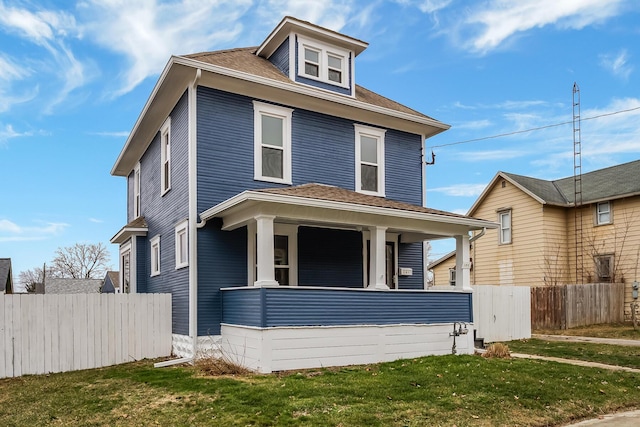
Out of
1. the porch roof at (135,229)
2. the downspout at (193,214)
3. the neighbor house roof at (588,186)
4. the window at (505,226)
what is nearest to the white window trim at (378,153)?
the downspout at (193,214)

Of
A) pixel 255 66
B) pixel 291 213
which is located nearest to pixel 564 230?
pixel 255 66

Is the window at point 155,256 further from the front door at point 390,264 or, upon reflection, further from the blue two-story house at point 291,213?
the front door at point 390,264

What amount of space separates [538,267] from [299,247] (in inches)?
605

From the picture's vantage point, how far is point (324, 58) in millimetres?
15328

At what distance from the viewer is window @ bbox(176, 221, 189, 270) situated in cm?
1280

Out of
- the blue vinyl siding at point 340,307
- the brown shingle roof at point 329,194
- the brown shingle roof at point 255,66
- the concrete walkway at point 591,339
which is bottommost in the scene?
the concrete walkway at point 591,339

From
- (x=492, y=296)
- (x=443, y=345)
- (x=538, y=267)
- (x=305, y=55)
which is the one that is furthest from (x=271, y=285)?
(x=538, y=267)

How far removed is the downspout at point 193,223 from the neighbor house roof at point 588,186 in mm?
17422

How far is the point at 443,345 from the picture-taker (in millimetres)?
12977

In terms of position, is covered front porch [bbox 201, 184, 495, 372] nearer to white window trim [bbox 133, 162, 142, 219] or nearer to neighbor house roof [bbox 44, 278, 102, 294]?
white window trim [bbox 133, 162, 142, 219]

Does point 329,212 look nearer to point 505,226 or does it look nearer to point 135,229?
point 135,229

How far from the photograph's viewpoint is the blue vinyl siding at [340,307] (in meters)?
10.7

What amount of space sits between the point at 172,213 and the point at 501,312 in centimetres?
1114

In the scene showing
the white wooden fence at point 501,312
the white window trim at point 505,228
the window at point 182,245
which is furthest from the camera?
the white window trim at point 505,228
